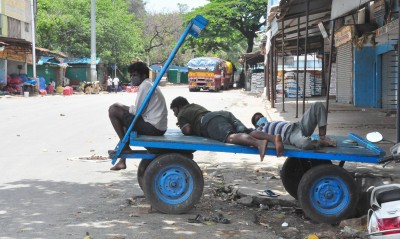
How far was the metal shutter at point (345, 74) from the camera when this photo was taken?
77.8ft

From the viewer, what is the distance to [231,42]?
181 ft

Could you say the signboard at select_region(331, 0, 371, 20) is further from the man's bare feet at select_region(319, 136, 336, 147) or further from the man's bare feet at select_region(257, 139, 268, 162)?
the man's bare feet at select_region(257, 139, 268, 162)

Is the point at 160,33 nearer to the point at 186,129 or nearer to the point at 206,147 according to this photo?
the point at 186,129

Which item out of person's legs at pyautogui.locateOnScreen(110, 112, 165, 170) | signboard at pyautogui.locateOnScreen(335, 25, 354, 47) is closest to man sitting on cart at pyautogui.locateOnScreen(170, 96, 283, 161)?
person's legs at pyautogui.locateOnScreen(110, 112, 165, 170)

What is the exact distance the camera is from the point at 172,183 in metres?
5.97

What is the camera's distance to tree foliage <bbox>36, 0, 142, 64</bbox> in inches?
1890

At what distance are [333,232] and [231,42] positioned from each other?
50428mm

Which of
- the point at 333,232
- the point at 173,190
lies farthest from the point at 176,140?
the point at 333,232

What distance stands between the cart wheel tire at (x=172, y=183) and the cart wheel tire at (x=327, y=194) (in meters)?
1.16

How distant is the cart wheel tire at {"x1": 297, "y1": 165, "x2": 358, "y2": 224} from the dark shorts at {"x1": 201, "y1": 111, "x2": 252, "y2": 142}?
3.01 ft

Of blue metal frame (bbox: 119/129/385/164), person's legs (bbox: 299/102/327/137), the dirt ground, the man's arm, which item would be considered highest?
person's legs (bbox: 299/102/327/137)

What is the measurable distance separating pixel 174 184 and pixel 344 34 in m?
10.8

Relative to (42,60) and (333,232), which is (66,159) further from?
(42,60)

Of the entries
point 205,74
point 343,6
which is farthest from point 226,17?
point 343,6
